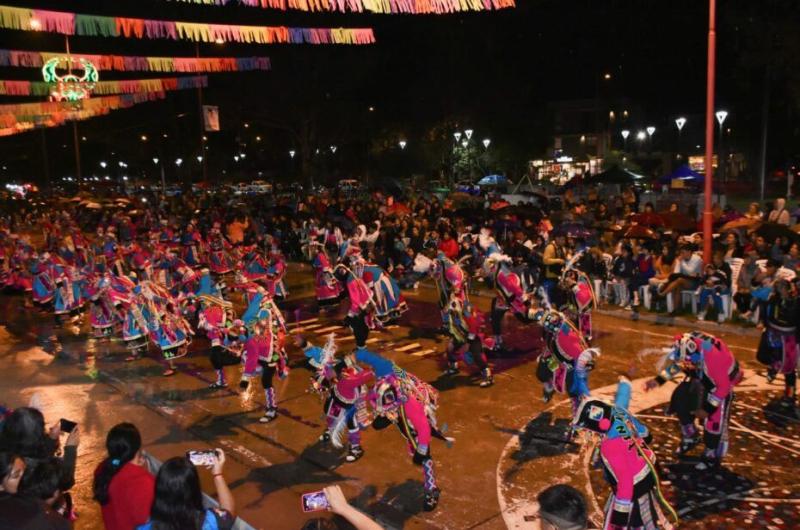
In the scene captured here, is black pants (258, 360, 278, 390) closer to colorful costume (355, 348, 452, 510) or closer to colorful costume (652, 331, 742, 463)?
colorful costume (355, 348, 452, 510)

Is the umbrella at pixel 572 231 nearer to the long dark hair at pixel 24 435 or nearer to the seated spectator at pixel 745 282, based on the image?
the seated spectator at pixel 745 282

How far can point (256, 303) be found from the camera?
28.3 feet

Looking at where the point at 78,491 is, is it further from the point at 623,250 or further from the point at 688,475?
the point at 623,250

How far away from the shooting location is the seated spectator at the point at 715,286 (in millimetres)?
12539

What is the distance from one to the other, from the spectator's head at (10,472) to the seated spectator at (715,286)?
11.7 metres

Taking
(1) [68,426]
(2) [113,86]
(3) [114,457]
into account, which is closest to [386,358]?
(1) [68,426]

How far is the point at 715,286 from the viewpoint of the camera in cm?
1255

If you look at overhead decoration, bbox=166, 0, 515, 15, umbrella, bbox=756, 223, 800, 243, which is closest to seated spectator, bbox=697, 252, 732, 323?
umbrella, bbox=756, 223, 800, 243

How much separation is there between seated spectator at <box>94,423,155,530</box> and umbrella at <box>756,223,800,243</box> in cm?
1352

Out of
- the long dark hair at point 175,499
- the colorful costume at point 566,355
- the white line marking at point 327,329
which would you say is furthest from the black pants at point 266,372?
the long dark hair at point 175,499

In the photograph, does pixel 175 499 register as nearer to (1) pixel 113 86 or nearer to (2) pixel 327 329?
(2) pixel 327 329

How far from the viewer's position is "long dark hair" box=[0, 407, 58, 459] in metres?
4.57

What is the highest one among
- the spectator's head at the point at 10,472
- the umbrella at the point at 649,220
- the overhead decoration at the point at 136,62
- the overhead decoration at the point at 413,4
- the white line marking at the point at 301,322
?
the overhead decoration at the point at 136,62

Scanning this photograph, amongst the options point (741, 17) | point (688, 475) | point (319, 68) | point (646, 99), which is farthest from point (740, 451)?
point (646, 99)
